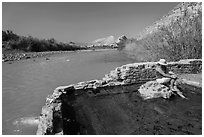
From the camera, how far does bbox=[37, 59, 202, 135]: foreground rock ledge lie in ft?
14.3

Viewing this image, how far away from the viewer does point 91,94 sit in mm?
7016

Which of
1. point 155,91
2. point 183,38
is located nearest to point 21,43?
point 183,38

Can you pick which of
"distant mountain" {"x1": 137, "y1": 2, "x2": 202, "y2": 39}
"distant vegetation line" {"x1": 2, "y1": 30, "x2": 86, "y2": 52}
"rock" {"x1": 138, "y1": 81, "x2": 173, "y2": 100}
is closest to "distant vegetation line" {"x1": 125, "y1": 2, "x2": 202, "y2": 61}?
"distant mountain" {"x1": 137, "y1": 2, "x2": 202, "y2": 39}

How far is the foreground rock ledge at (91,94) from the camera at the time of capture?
437cm

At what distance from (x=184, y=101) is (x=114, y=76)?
3.20m

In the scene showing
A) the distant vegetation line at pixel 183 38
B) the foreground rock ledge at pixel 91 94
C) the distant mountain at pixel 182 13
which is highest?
the distant mountain at pixel 182 13

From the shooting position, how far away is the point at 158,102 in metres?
6.00

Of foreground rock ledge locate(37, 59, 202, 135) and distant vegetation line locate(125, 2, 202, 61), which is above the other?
distant vegetation line locate(125, 2, 202, 61)

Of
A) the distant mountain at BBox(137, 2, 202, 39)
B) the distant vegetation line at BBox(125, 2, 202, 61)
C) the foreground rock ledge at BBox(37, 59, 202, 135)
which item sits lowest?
the foreground rock ledge at BBox(37, 59, 202, 135)

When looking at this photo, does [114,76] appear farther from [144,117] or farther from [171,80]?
[144,117]

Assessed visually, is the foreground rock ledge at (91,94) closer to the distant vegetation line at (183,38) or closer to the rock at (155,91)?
the rock at (155,91)

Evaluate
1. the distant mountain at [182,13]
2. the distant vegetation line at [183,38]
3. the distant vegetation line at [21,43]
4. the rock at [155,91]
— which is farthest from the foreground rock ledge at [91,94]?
the distant vegetation line at [21,43]

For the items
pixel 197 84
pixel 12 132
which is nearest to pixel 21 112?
pixel 12 132

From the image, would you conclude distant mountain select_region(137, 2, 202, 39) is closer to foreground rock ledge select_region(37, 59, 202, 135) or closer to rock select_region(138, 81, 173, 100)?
foreground rock ledge select_region(37, 59, 202, 135)
